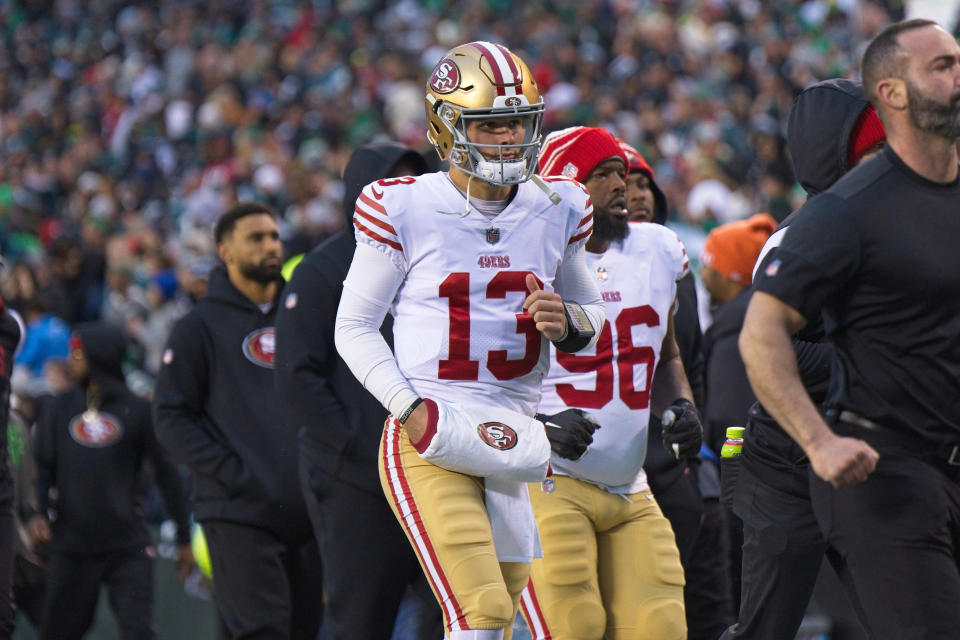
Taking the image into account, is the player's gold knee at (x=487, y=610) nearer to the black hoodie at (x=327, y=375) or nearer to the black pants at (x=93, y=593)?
the black hoodie at (x=327, y=375)

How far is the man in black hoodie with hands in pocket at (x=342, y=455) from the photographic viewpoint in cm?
569

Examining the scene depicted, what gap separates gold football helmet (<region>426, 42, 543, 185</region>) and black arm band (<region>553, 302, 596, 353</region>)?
0.42 meters

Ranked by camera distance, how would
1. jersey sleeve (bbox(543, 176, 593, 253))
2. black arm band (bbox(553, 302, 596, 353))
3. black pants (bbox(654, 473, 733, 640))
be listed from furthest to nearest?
black pants (bbox(654, 473, 733, 640)) < jersey sleeve (bbox(543, 176, 593, 253)) < black arm band (bbox(553, 302, 596, 353))

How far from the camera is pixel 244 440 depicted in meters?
6.70

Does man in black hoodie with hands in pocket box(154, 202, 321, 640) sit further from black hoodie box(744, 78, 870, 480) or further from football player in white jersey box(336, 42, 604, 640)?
black hoodie box(744, 78, 870, 480)

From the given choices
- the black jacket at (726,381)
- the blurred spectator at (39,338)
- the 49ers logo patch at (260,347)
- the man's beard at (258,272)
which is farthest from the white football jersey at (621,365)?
the blurred spectator at (39,338)

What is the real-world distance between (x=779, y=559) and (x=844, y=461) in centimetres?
115

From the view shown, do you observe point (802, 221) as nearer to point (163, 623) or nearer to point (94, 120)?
point (163, 623)

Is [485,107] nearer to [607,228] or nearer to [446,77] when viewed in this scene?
[446,77]

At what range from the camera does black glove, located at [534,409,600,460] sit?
4.92 meters

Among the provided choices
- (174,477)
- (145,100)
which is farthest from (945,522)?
(145,100)

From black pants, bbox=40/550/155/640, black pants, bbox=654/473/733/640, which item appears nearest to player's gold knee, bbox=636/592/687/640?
black pants, bbox=654/473/733/640

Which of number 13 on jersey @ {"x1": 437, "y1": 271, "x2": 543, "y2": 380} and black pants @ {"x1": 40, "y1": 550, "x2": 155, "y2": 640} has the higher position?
number 13 on jersey @ {"x1": 437, "y1": 271, "x2": 543, "y2": 380}

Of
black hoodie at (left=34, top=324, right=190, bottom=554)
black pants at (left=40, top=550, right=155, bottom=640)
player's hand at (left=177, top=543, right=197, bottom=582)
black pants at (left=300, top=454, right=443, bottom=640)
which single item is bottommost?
black pants at (left=40, top=550, right=155, bottom=640)
